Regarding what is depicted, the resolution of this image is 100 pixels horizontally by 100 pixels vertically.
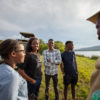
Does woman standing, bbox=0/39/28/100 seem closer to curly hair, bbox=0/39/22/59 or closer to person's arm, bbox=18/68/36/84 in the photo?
curly hair, bbox=0/39/22/59

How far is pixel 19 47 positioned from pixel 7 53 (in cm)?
19

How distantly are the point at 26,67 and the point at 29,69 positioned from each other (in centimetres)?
9

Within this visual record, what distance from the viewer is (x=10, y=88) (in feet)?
3.27

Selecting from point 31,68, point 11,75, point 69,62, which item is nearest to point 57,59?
point 69,62

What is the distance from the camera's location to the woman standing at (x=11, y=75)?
99 centimetres

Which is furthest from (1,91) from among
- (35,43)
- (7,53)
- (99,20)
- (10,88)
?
(35,43)

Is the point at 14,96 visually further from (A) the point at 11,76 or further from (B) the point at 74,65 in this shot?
(B) the point at 74,65

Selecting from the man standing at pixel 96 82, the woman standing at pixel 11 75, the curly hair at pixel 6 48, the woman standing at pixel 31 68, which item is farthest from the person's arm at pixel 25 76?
the man standing at pixel 96 82

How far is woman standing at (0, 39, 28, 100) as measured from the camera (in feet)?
3.24

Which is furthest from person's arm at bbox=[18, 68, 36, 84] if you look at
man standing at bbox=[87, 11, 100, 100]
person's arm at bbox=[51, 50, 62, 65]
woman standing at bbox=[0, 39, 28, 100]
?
man standing at bbox=[87, 11, 100, 100]

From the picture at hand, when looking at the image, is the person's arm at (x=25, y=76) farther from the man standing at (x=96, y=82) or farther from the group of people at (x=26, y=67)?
the man standing at (x=96, y=82)

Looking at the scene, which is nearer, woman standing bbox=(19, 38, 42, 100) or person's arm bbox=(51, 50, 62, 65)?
woman standing bbox=(19, 38, 42, 100)

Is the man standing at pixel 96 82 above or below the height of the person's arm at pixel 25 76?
above

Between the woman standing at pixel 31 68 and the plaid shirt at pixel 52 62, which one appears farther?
the plaid shirt at pixel 52 62
